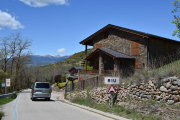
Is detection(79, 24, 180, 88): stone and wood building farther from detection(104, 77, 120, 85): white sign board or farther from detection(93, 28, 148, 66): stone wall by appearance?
detection(104, 77, 120, 85): white sign board

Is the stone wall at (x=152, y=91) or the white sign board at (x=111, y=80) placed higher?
the white sign board at (x=111, y=80)

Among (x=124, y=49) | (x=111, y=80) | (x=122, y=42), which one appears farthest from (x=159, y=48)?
(x=111, y=80)

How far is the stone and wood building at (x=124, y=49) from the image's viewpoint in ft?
87.7

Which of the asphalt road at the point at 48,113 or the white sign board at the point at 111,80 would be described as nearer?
the asphalt road at the point at 48,113

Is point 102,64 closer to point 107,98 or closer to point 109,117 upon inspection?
point 107,98

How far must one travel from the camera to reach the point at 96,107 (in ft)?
46.5

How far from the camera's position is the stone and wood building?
2672cm

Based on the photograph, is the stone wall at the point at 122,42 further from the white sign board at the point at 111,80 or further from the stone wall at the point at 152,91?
the white sign board at the point at 111,80

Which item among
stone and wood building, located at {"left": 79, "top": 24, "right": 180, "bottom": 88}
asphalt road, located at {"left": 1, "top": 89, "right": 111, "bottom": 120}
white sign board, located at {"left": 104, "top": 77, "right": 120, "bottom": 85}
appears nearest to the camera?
asphalt road, located at {"left": 1, "top": 89, "right": 111, "bottom": 120}

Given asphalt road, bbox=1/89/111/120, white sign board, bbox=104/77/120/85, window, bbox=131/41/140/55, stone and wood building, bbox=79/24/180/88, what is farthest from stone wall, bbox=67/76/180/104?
window, bbox=131/41/140/55

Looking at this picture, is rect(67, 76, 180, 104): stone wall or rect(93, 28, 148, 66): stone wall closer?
rect(67, 76, 180, 104): stone wall

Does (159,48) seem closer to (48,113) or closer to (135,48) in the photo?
(135,48)

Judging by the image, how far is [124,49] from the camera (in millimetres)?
29562

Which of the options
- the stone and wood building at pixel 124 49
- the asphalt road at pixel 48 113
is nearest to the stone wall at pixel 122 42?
the stone and wood building at pixel 124 49
